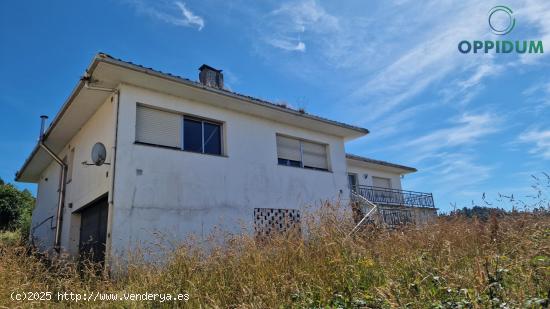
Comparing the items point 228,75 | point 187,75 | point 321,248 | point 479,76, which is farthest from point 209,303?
point 228,75

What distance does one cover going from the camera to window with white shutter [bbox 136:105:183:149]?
8.56 meters

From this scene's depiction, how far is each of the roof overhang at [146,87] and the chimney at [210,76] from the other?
166 centimetres

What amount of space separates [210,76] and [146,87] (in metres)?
3.07

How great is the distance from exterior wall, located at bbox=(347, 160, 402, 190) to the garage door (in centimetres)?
1231

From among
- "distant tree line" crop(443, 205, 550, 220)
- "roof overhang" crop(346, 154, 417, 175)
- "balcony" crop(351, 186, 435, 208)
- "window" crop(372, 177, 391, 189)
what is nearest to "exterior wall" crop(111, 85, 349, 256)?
"distant tree line" crop(443, 205, 550, 220)

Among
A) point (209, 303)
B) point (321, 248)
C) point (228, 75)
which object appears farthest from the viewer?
point (228, 75)

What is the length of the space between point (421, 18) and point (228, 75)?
6683 mm

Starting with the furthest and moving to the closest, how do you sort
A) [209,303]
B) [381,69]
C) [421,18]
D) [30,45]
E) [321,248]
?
[30,45]
[381,69]
[421,18]
[321,248]
[209,303]

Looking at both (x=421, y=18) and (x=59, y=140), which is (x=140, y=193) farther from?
(x=421, y=18)

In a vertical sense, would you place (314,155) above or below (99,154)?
above

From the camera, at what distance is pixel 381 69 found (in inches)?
341

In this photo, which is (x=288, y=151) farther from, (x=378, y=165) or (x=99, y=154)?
(x=378, y=165)

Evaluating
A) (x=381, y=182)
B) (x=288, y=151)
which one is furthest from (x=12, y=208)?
(x=381, y=182)

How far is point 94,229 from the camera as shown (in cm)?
920
